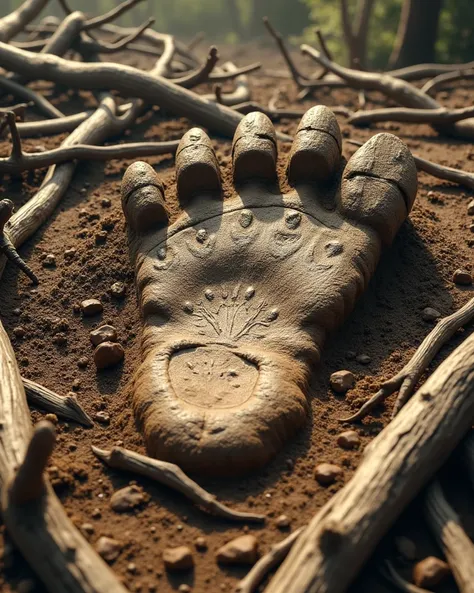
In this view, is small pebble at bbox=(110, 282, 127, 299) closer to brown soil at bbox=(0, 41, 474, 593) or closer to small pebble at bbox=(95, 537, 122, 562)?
brown soil at bbox=(0, 41, 474, 593)

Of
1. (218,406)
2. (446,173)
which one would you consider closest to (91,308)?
(218,406)

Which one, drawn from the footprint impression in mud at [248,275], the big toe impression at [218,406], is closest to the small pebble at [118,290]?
the footprint impression in mud at [248,275]

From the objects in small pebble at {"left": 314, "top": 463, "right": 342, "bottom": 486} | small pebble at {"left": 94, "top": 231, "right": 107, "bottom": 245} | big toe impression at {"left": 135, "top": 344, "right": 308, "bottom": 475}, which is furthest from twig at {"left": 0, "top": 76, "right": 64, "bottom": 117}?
small pebble at {"left": 314, "top": 463, "right": 342, "bottom": 486}

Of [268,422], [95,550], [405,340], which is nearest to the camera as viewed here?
[95,550]

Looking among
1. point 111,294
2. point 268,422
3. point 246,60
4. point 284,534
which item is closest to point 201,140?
point 111,294

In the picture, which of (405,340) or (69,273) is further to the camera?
(69,273)

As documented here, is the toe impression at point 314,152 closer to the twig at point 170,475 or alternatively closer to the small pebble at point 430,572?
the twig at point 170,475

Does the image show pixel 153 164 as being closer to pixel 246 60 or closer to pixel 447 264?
pixel 447 264
